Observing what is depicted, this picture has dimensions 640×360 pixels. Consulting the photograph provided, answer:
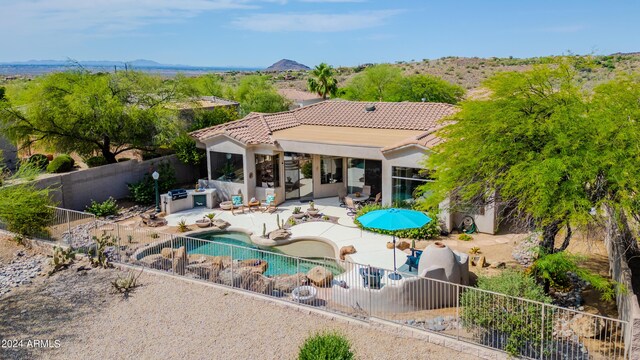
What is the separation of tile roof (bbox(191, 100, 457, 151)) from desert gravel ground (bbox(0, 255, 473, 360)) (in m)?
12.2

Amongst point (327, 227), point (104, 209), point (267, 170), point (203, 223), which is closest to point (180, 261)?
point (203, 223)

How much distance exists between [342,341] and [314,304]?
388 cm

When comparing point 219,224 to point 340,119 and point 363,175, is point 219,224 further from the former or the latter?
point 340,119

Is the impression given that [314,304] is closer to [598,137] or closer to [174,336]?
[174,336]

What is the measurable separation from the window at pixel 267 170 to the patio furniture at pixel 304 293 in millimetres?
12582

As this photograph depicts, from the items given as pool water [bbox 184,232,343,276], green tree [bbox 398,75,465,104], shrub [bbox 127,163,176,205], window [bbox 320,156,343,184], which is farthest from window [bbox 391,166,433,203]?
green tree [bbox 398,75,465,104]

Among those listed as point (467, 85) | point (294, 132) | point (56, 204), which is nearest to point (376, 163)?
point (294, 132)

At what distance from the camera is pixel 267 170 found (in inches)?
1078

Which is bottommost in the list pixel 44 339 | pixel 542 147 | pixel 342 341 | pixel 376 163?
pixel 44 339

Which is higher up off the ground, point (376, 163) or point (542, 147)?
point (542, 147)

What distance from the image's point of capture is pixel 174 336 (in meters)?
13.4

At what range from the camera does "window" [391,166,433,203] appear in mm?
23161

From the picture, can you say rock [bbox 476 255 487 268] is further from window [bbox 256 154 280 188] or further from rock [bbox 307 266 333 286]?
window [bbox 256 154 280 188]

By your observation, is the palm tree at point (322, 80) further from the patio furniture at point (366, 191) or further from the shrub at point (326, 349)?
the shrub at point (326, 349)
